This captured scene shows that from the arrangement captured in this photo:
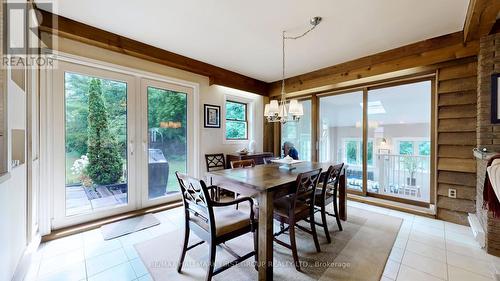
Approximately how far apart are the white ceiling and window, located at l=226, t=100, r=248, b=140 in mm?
1371

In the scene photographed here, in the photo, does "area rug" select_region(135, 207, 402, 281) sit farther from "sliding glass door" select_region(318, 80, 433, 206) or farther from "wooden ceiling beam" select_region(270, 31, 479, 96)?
"wooden ceiling beam" select_region(270, 31, 479, 96)

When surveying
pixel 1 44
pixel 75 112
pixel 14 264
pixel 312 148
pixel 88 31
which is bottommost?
pixel 14 264

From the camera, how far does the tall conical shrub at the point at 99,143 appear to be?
2688 mm

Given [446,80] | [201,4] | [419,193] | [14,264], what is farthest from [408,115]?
[14,264]

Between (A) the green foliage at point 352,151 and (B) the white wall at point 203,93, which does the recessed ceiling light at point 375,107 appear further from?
(B) the white wall at point 203,93

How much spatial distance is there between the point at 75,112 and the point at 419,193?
17.4ft

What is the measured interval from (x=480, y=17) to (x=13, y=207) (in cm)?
447

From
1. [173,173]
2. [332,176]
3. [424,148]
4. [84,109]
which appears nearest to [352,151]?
[424,148]

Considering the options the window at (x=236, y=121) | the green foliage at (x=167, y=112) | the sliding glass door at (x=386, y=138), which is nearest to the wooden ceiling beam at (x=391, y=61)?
the sliding glass door at (x=386, y=138)

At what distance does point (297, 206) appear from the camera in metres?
2.02

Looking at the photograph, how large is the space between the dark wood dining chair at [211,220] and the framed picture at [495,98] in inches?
112

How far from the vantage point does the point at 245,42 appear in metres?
2.92

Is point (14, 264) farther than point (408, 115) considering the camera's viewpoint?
No

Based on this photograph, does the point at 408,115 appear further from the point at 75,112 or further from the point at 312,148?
the point at 75,112
